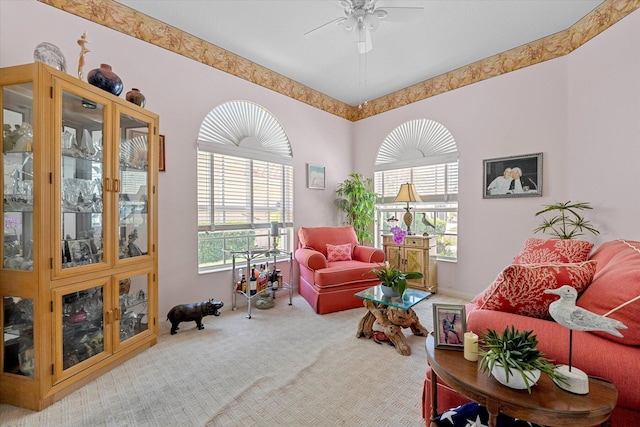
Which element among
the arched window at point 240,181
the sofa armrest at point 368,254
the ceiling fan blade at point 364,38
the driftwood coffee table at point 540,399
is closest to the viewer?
the driftwood coffee table at point 540,399

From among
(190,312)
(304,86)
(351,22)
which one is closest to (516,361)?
(190,312)

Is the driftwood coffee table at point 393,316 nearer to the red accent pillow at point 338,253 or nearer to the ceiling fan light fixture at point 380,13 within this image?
the red accent pillow at point 338,253

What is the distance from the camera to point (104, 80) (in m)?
2.14

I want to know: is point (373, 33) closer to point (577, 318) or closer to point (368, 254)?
point (368, 254)

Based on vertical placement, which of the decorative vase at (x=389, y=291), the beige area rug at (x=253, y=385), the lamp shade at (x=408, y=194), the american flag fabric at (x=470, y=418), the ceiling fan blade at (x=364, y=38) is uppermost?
the ceiling fan blade at (x=364, y=38)

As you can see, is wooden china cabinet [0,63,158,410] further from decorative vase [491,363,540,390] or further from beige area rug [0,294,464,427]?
decorative vase [491,363,540,390]

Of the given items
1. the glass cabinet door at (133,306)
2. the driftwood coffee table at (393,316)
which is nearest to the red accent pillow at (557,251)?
the driftwood coffee table at (393,316)

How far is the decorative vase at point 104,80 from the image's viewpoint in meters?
A: 2.12

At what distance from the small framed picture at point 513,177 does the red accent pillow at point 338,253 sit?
6.54ft

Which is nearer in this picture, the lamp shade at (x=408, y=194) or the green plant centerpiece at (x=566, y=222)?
the green plant centerpiece at (x=566, y=222)

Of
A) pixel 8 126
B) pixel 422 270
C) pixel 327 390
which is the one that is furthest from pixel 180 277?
pixel 422 270

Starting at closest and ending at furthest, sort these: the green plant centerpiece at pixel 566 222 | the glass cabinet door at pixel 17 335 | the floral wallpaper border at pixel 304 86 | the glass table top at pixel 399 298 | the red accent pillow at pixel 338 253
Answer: the glass cabinet door at pixel 17 335, the glass table top at pixel 399 298, the floral wallpaper border at pixel 304 86, the green plant centerpiece at pixel 566 222, the red accent pillow at pixel 338 253

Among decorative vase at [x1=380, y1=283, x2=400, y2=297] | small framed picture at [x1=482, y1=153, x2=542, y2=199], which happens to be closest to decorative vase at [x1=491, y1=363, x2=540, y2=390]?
decorative vase at [x1=380, y1=283, x2=400, y2=297]

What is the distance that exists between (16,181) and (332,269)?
287 cm
